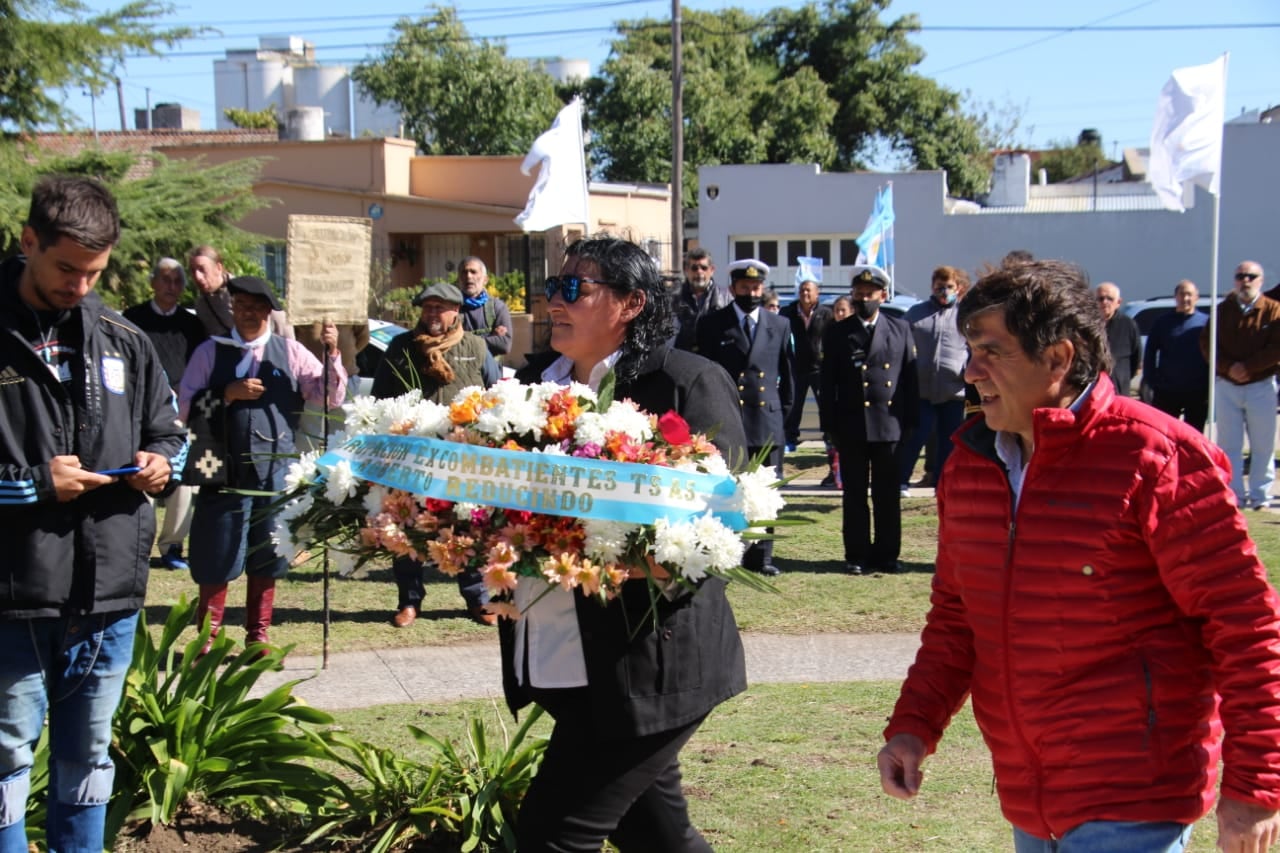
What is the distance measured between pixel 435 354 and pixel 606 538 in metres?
5.07

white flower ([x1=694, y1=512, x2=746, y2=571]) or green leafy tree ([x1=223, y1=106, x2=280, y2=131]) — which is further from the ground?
green leafy tree ([x1=223, y1=106, x2=280, y2=131])

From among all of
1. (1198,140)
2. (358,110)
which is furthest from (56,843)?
(358,110)

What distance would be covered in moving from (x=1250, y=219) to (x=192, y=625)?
32565 millimetres

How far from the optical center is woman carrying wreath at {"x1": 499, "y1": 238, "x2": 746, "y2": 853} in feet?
10.6

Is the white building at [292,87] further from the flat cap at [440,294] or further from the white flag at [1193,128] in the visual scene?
the flat cap at [440,294]

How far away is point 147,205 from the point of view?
1898 cm

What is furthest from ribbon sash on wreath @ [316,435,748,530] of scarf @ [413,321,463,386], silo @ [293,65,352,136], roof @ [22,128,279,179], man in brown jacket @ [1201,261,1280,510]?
silo @ [293,65,352,136]

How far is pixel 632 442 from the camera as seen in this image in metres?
3.30

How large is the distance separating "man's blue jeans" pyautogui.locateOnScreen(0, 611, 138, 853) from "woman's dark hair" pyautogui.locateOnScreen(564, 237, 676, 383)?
1639mm

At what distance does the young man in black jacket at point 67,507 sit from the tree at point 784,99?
44376mm

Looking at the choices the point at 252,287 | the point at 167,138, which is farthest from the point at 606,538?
the point at 167,138

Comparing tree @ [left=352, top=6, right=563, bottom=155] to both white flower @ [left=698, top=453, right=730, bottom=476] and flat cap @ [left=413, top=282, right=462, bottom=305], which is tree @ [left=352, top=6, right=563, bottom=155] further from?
white flower @ [left=698, top=453, right=730, bottom=476]

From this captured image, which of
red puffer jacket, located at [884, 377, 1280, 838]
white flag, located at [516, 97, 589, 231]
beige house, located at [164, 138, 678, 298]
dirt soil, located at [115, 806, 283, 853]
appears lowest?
dirt soil, located at [115, 806, 283, 853]

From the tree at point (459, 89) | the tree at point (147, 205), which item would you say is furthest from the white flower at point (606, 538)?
the tree at point (459, 89)
